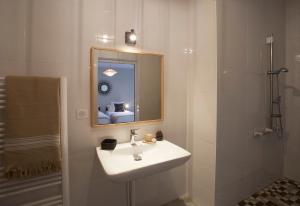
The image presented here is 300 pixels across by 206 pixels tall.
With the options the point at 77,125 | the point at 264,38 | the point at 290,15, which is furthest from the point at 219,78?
the point at 290,15

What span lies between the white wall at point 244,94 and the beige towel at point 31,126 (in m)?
1.32

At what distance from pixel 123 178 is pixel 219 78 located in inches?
45.1

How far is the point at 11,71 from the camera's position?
111 cm

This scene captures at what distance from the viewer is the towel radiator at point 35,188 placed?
1073mm

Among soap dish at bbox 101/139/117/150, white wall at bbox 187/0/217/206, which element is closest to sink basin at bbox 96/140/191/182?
soap dish at bbox 101/139/117/150

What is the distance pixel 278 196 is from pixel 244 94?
1.20 meters

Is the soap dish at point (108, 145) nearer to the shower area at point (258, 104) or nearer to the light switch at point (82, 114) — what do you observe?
the light switch at point (82, 114)

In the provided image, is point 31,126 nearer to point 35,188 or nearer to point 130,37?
point 35,188

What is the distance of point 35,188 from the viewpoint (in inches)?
44.8

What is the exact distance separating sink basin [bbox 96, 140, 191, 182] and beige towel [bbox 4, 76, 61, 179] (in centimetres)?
33

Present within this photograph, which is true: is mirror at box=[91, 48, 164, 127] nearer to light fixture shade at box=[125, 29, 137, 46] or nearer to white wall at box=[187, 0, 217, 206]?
light fixture shade at box=[125, 29, 137, 46]

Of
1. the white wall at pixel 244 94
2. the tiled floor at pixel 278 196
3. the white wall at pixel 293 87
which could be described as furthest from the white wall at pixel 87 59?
the white wall at pixel 293 87

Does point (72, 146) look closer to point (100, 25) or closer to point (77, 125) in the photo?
point (77, 125)

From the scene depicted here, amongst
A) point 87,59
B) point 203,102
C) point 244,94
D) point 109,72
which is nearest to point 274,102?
point 244,94
